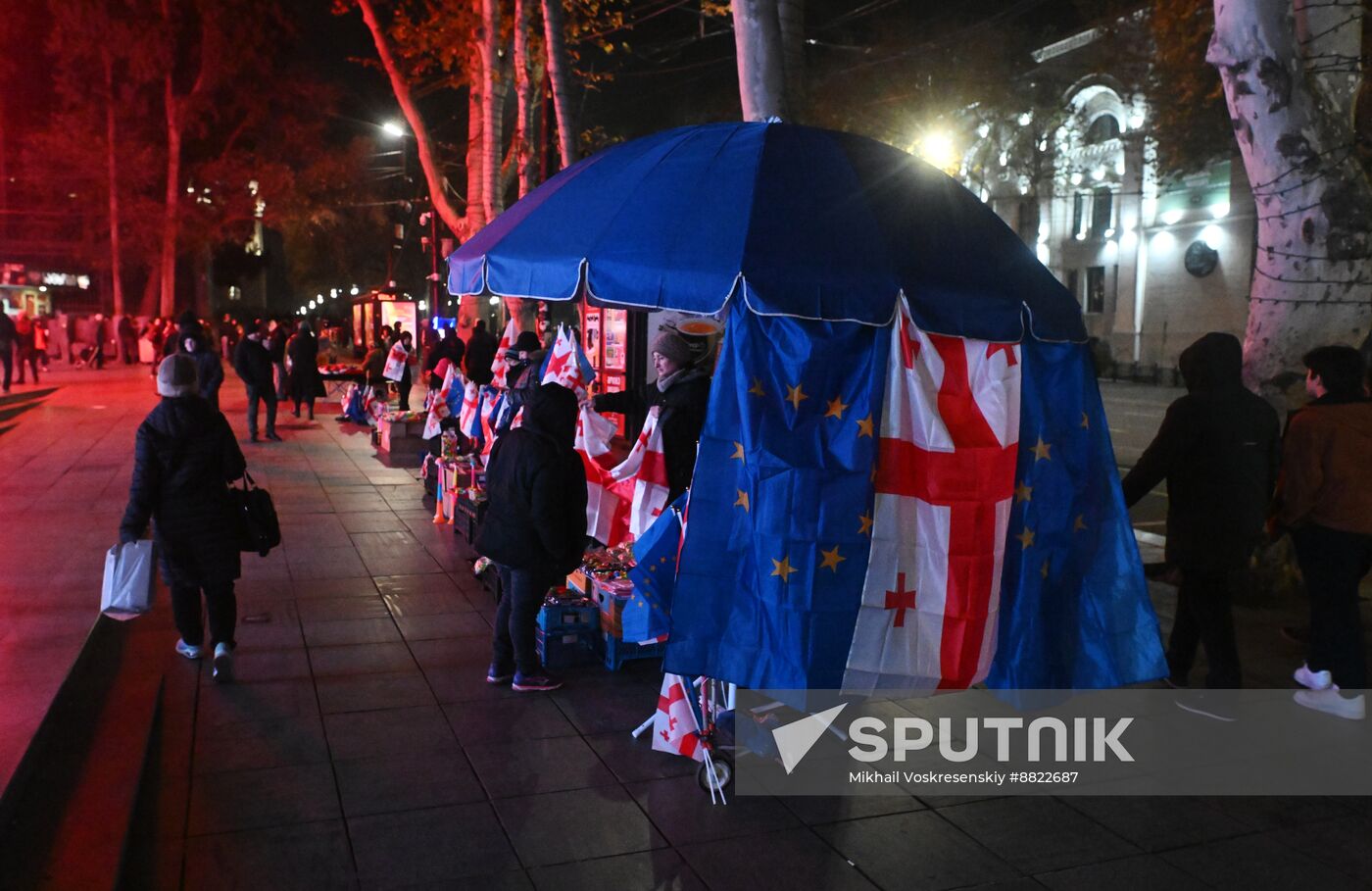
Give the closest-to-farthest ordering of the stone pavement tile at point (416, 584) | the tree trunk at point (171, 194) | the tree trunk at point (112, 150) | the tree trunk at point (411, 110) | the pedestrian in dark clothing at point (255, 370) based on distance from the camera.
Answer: the stone pavement tile at point (416, 584), the pedestrian in dark clothing at point (255, 370), the tree trunk at point (411, 110), the tree trunk at point (112, 150), the tree trunk at point (171, 194)

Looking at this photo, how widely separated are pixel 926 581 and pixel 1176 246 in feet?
127

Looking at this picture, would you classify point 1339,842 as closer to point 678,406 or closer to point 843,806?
point 843,806

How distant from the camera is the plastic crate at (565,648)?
5891 mm

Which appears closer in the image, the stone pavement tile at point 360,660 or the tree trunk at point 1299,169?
the stone pavement tile at point 360,660

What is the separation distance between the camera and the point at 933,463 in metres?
4.46

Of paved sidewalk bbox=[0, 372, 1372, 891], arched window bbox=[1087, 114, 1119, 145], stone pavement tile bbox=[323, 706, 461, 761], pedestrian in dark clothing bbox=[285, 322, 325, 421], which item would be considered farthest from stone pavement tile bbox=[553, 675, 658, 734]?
arched window bbox=[1087, 114, 1119, 145]

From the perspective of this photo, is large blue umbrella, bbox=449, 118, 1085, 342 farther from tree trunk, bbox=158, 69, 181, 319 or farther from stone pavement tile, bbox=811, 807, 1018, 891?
tree trunk, bbox=158, 69, 181, 319

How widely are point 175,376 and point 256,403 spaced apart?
34.6 ft

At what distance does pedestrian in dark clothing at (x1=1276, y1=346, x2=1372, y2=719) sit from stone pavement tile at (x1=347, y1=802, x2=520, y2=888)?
4.27 meters

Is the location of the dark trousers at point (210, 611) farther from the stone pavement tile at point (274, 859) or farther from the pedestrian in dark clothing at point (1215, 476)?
the pedestrian in dark clothing at point (1215, 476)

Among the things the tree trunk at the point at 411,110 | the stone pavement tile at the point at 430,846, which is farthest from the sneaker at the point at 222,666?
the tree trunk at the point at 411,110

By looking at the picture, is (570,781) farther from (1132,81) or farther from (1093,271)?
(1093,271)

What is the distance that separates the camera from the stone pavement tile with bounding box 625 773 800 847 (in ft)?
13.3

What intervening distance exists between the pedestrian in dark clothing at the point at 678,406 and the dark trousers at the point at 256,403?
37.2ft
